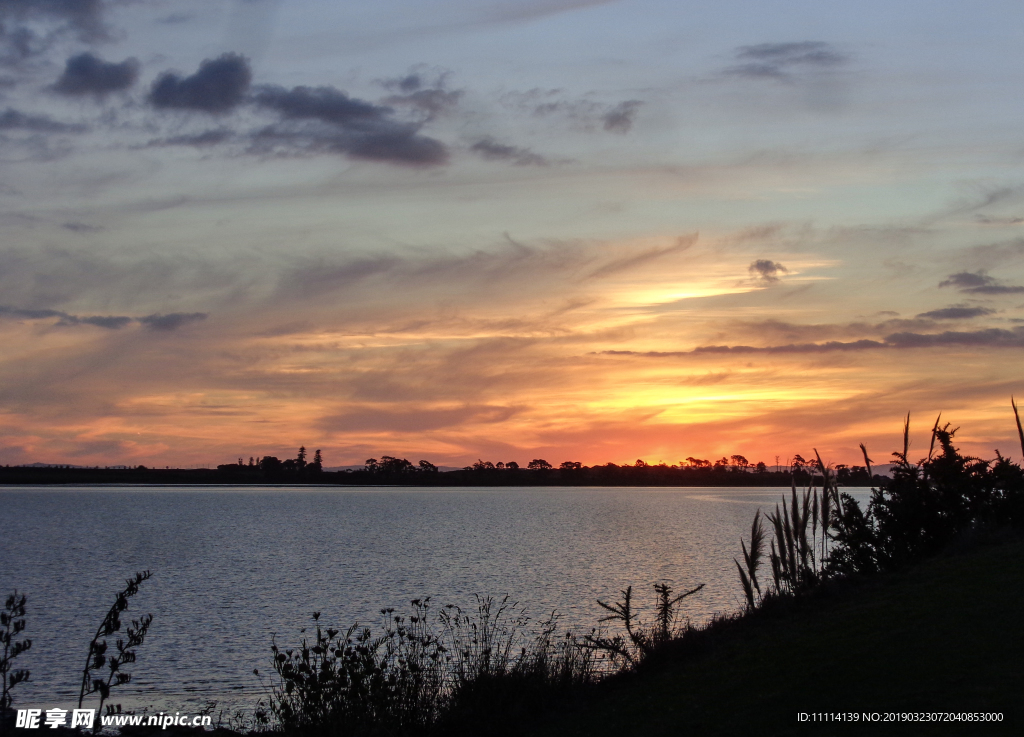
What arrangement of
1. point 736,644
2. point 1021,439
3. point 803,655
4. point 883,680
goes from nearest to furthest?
point 883,680 → point 803,655 → point 736,644 → point 1021,439

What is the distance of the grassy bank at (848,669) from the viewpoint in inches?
318

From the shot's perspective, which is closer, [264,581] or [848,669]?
[848,669]

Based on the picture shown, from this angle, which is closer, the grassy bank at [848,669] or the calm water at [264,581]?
the grassy bank at [848,669]

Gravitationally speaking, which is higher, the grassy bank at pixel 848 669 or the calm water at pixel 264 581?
the grassy bank at pixel 848 669

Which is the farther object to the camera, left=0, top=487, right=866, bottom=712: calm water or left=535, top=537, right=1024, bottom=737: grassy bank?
left=0, top=487, right=866, bottom=712: calm water

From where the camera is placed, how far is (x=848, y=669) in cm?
956

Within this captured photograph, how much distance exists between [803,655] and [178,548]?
50.9 metres

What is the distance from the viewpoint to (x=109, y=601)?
30156mm

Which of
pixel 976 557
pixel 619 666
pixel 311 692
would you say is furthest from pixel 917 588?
pixel 311 692

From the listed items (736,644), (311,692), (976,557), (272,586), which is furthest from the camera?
(272,586)

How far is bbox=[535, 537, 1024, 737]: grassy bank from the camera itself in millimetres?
8078

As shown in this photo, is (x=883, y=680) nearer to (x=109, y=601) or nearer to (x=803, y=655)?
(x=803, y=655)

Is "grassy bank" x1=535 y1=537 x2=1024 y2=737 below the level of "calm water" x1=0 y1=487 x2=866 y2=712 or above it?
above

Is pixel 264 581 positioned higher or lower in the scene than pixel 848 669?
lower
